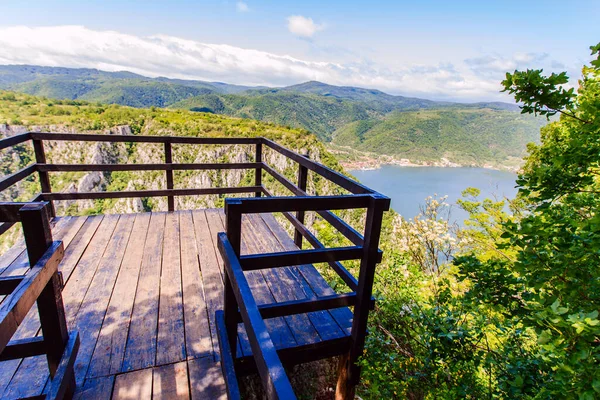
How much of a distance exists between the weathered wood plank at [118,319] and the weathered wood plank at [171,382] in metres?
0.25

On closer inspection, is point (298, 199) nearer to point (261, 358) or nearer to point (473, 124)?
point (261, 358)

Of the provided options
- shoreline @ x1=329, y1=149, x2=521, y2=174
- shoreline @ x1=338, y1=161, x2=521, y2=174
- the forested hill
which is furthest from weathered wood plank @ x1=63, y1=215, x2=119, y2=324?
shoreline @ x1=329, y1=149, x2=521, y2=174

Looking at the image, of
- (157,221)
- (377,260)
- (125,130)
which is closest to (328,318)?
(377,260)

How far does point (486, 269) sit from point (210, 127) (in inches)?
2238

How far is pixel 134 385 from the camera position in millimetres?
1760

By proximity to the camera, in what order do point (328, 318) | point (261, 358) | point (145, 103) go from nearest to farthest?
point (261, 358) < point (328, 318) < point (145, 103)

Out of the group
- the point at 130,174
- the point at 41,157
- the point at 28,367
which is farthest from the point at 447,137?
the point at 28,367

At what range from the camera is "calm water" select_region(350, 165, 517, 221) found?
43781 millimetres

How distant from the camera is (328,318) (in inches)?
92.3

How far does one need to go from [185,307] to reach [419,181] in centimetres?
6038

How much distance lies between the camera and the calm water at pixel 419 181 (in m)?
43.8

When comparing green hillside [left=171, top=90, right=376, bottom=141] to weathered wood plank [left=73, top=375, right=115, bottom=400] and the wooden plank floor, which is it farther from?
weathered wood plank [left=73, top=375, right=115, bottom=400]

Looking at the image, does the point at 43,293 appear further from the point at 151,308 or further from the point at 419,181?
the point at 419,181

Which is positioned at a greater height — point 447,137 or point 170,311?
point 170,311
